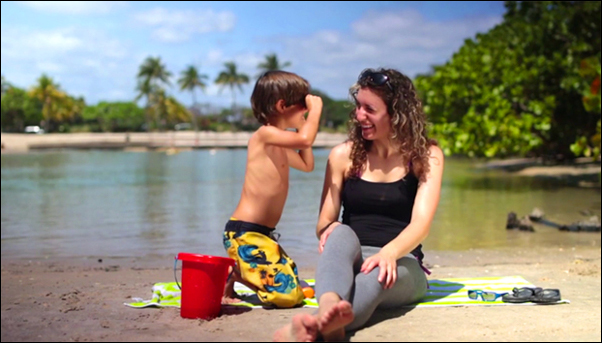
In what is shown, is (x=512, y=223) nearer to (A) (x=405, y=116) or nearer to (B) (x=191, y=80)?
(A) (x=405, y=116)

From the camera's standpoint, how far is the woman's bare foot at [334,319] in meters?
3.04

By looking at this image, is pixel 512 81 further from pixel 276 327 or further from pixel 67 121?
pixel 67 121

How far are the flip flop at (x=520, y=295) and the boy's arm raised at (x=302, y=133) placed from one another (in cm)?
155

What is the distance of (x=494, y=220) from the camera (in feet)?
40.9

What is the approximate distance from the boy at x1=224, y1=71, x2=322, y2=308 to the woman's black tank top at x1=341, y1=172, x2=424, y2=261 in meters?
0.34

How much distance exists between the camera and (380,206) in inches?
163

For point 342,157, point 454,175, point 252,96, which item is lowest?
point 454,175

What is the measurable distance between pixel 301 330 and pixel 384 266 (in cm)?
79

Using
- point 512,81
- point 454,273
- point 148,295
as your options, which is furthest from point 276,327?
point 512,81

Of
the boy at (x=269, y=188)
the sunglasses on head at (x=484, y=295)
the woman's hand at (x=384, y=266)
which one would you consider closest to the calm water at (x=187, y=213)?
the sunglasses on head at (x=484, y=295)

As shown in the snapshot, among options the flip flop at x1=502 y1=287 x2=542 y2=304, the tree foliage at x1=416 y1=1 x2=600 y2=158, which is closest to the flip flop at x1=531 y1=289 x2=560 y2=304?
the flip flop at x1=502 y1=287 x2=542 y2=304

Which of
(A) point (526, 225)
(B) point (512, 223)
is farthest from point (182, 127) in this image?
(A) point (526, 225)

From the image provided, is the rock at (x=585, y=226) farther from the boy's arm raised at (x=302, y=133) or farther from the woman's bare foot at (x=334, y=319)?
the woman's bare foot at (x=334, y=319)

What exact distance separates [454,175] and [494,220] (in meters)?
14.4
